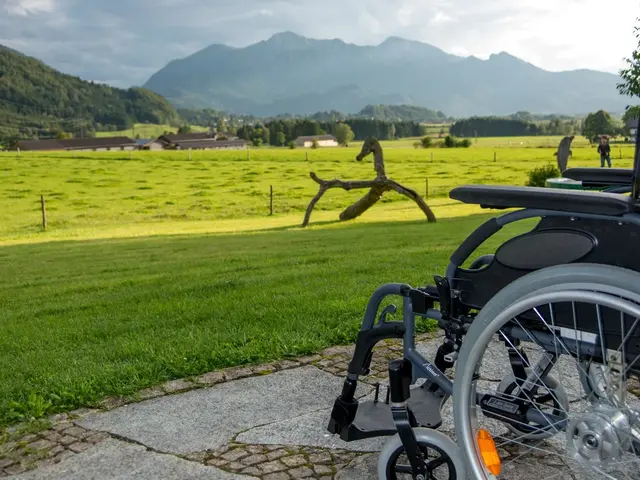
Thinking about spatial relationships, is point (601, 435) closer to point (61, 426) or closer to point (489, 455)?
point (489, 455)

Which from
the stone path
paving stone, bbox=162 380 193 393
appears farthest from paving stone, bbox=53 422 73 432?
paving stone, bbox=162 380 193 393

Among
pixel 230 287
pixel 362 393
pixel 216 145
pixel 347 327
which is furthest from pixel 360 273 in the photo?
pixel 216 145

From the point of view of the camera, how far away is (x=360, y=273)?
26.2 ft

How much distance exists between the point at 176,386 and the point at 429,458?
1.83 metres

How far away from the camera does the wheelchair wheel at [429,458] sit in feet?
8.54

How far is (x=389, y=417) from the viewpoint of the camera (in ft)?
9.77

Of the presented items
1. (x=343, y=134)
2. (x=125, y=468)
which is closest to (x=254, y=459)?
(x=125, y=468)

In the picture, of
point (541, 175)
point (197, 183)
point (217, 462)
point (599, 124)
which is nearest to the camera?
point (217, 462)

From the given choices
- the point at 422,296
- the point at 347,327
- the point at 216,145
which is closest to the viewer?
the point at 422,296

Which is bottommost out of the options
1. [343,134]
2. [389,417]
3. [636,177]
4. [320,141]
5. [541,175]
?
[541,175]

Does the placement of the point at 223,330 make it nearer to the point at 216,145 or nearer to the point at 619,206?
the point at 619,206

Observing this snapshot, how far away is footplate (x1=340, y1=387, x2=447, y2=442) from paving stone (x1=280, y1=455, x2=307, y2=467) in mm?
278

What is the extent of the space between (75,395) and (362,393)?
1.71m

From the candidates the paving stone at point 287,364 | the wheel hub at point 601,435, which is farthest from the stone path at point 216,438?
the wheel hub at point 601,435
